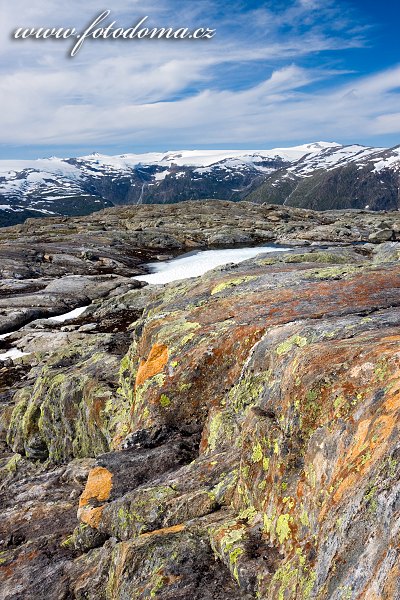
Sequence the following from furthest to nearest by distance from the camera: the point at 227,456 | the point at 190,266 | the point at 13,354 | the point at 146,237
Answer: the point at 146,237, the point at 190,266, the point at 13,354, the point at 227,456

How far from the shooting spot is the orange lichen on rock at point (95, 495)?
11.5 metres

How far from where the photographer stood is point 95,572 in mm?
10367

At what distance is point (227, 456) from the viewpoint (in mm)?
11641

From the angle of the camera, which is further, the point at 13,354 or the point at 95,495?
the point at 13,354

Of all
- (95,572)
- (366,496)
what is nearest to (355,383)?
(366,496)

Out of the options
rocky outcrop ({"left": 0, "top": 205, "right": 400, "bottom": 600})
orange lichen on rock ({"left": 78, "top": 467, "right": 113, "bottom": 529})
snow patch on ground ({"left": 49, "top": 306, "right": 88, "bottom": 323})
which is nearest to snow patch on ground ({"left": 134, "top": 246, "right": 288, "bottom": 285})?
snow patch on ground ({"left": 49, "top": 306, "right": 88, "bottom": 323})

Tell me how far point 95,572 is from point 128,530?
4.01 feet

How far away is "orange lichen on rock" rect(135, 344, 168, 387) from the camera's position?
50.6ft

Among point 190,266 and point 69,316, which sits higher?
point 190,266

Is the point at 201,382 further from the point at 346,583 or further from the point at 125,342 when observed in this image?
the point at 125,342

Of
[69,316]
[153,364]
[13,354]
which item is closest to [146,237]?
[69,316]

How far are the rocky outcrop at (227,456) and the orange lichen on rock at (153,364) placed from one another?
0.18ft

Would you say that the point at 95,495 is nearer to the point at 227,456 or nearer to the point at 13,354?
the point at 227,456

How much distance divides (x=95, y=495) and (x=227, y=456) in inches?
165
